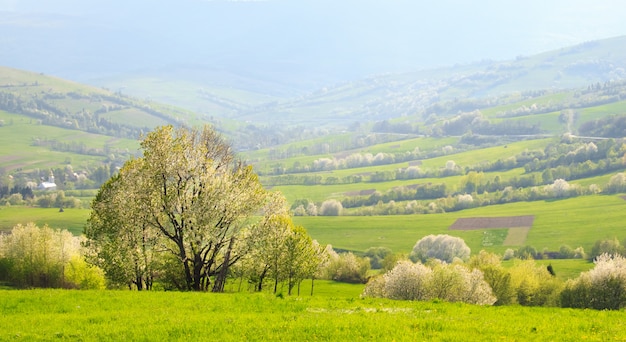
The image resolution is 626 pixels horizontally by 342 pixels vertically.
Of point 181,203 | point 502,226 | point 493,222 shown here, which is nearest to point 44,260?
point 181,203

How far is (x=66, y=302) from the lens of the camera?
32031 millimetres

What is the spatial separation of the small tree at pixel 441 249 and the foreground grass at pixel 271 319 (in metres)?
111

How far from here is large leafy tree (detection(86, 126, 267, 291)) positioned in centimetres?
4425

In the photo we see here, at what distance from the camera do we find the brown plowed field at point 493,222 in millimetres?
165750

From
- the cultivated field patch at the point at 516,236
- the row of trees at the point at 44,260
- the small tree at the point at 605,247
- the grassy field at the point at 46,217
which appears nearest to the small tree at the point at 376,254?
the cultivated field patch at the point at 516,236

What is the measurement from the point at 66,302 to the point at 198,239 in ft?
41.8

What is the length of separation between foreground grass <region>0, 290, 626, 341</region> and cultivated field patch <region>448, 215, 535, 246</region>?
418 feet

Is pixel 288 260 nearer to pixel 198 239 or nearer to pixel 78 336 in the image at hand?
pixel 198 239

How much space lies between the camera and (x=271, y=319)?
25.9 metres

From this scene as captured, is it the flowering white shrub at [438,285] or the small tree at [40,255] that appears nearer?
the flowering white shrub at [438,285]

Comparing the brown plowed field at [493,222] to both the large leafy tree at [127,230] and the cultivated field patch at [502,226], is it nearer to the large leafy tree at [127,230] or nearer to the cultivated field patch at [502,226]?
the cultivated field patch at [502,226]

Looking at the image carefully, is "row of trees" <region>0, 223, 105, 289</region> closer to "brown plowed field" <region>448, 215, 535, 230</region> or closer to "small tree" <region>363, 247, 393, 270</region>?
"small tree" <region>363, 247, 393, 270</region>

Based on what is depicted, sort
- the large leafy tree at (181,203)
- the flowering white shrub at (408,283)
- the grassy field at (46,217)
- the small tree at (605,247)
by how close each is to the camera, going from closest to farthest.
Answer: the large leafy tree at (181,203) < the flowering white shrub at (408,283) < the small tree at (605,247) < the grassy field at (46,217)

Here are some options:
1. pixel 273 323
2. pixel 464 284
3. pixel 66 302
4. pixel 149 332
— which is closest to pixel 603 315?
pixel 273 323
